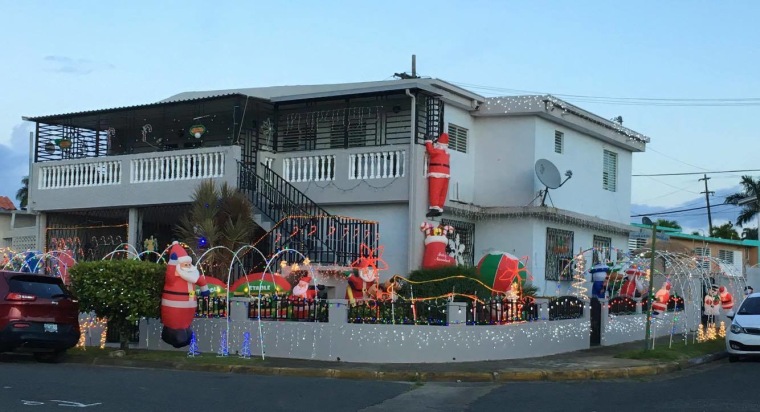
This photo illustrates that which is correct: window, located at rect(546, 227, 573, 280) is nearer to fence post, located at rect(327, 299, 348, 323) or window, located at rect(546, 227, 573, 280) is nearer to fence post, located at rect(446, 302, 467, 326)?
fence post, located at rect(446, 302, 467, 326)

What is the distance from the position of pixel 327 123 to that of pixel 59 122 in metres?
9.12

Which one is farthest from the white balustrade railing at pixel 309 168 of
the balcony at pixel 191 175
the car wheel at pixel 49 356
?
the car wheel at pixel 49 356

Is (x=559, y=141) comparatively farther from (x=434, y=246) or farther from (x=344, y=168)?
(x=344, y=168)

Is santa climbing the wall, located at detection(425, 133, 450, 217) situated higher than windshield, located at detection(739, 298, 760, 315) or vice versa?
santa climbing the wall, located at detection(425, 133, 450, 217)

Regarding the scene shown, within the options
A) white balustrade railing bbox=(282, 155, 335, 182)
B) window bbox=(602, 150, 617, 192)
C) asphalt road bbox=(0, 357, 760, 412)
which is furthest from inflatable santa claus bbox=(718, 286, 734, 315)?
white balustrade railing bbox=(282, 155, 335, 182)

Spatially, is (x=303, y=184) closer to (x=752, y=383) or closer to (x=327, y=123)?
(x=327, y=123)

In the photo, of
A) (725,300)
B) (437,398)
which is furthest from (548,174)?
(437,398)

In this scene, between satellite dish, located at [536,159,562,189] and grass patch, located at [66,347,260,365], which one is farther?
satellite dish, located at [536,159,562,189]

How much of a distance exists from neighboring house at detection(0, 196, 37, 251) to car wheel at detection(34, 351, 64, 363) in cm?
1048

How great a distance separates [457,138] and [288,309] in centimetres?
955

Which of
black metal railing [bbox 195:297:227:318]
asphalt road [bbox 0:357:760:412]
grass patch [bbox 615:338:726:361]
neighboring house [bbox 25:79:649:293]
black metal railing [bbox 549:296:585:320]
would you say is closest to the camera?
asphalt road [bbox 0:357:760:412]

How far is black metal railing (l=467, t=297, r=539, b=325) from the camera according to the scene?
60.3ft

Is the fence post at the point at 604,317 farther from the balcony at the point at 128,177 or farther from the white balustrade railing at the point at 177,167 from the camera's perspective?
the white balustrade railing at the point at 177,167

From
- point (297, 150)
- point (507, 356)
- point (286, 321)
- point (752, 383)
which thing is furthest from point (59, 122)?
point (752, 383)
